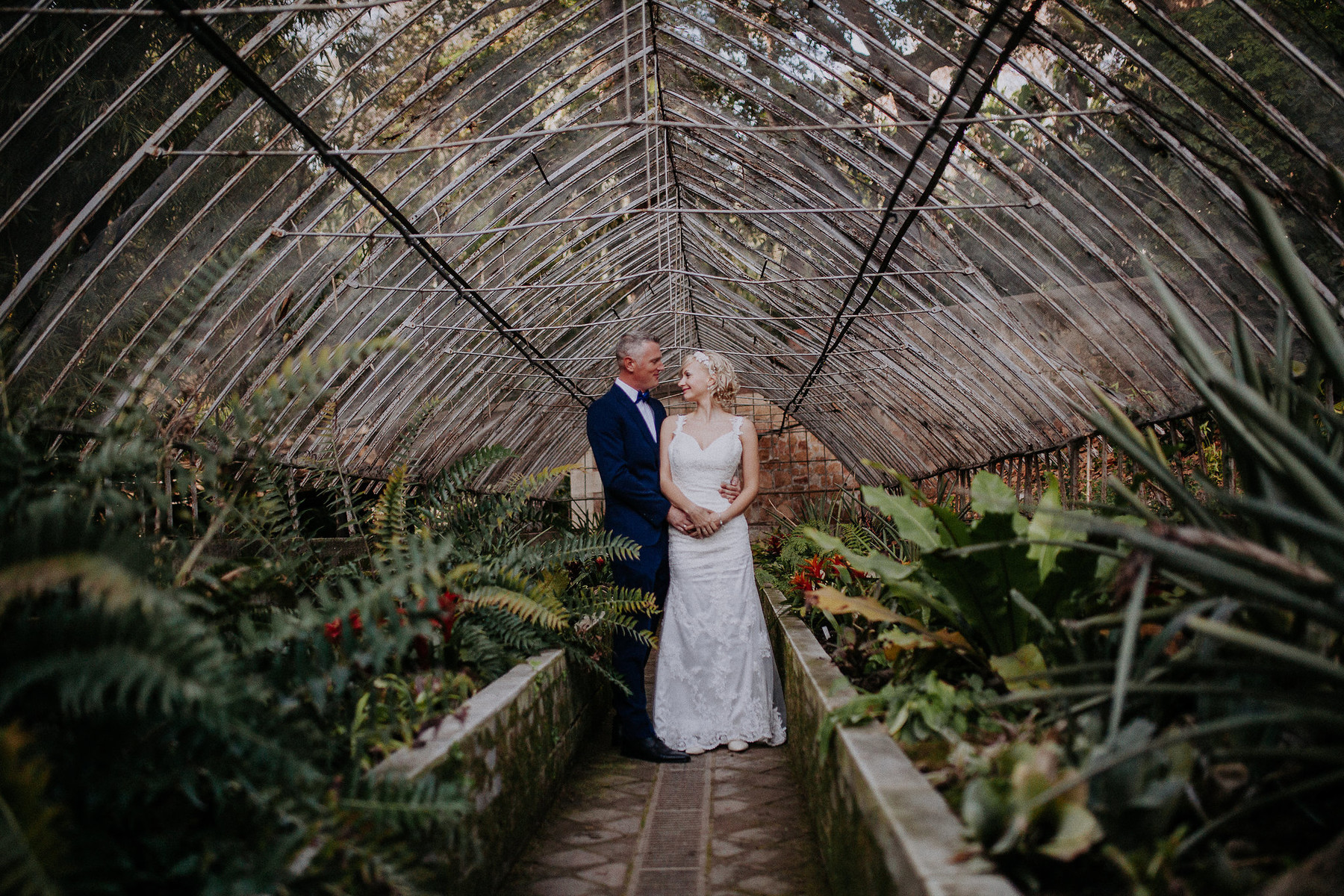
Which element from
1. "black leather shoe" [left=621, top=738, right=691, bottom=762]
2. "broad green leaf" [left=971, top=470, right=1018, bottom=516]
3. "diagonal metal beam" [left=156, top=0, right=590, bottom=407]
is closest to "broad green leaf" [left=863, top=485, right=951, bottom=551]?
"broad green leaf" [left=971, top=470, right=1018, bottom=516]

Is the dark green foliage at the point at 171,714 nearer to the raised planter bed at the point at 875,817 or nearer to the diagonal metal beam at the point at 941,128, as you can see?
the raised planter bed at the point at 875,817

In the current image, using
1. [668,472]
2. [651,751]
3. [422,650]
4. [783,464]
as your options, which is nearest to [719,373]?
[668,472]

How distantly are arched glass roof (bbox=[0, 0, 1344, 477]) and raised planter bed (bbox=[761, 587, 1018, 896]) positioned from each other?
167 cm

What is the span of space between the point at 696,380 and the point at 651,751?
1.59 meters

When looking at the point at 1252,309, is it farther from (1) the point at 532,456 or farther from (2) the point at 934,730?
(1) the point at 532,456

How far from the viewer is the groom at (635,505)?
393 centimetres

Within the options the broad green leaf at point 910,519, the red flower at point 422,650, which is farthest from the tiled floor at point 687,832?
the broad green leaf at point 910,519

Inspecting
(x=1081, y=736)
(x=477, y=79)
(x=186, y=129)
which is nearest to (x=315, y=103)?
(x=186, y=129)

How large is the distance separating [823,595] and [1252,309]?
245cm

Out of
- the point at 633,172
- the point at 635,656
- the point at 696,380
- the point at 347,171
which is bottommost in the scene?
the point at 635,656

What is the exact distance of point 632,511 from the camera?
4.12m

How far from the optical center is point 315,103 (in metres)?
4.09

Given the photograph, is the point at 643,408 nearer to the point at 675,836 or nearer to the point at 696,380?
the point at 696,380

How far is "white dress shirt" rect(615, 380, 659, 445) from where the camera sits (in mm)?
4258
